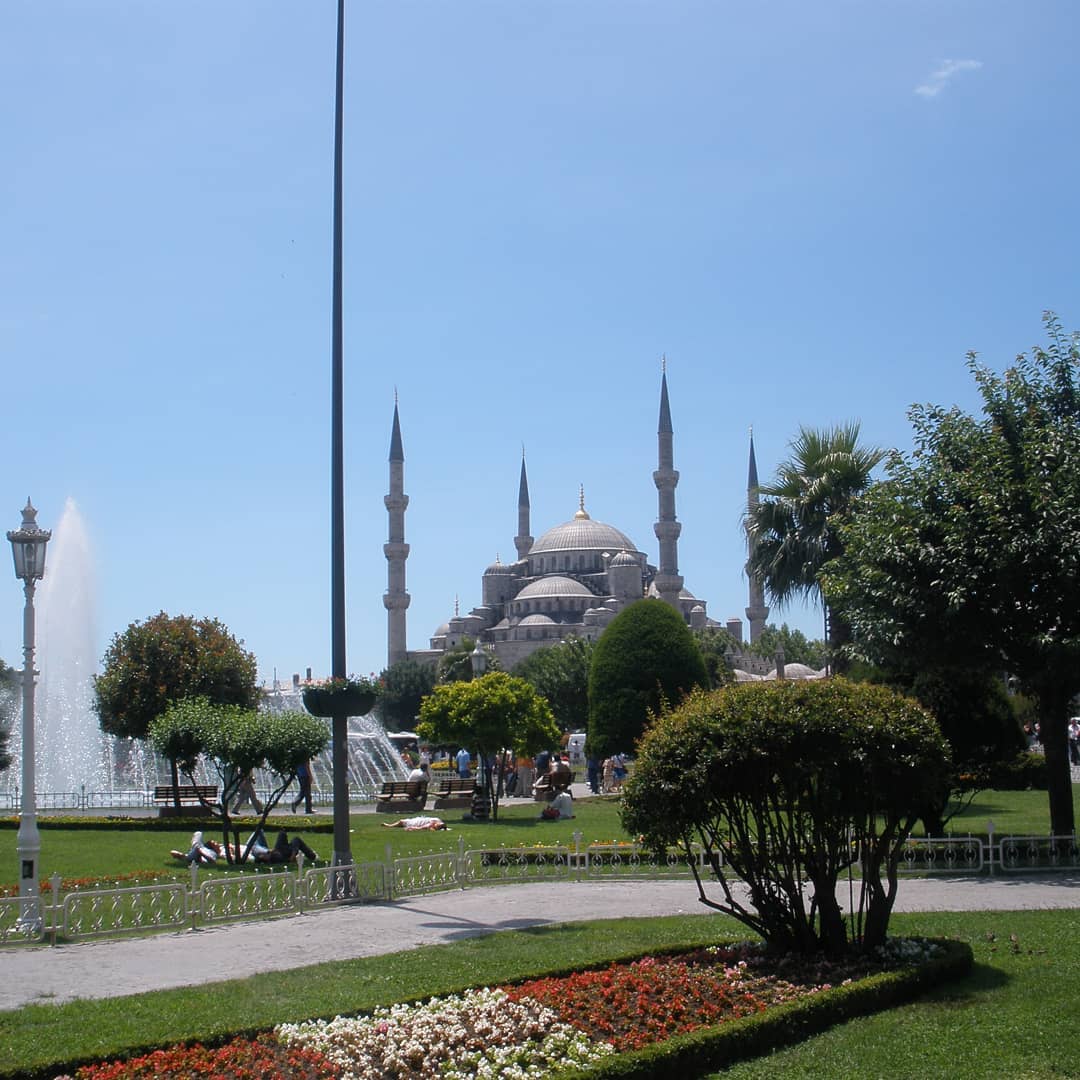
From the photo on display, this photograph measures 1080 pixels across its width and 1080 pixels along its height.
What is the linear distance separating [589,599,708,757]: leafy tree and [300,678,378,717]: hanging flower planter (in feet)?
56.2

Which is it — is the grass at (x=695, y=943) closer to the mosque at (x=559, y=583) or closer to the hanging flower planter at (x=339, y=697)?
the hanging flower planter at (x=339, y=697)

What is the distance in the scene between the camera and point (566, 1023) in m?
6.08

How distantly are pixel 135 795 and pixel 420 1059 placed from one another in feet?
79.2

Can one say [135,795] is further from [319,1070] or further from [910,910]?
[319,1070]

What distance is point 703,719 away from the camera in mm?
7492

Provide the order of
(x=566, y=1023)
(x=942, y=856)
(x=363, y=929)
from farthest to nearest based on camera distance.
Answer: (x=942, y=856), (x=363, y=929), (x=566, y=1023)

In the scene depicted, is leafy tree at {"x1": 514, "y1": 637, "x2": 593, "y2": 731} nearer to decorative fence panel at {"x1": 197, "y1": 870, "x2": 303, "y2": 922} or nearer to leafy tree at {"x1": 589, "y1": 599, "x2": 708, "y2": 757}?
leafy tree at {"x1": 589, "y1": 599, "x2": 708, "y2": 757}

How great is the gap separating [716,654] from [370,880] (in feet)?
162

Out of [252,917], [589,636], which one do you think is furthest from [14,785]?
[589,636]

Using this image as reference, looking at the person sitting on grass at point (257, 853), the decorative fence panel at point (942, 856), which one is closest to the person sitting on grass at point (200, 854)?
the person sitting on grass at point (257, 853)

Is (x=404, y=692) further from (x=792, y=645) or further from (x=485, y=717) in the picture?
(x=485, y=717)

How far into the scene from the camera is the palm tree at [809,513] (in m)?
18.7

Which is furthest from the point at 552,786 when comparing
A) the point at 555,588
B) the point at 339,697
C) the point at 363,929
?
the point at 555,588

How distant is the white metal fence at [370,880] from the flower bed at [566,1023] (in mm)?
1217
